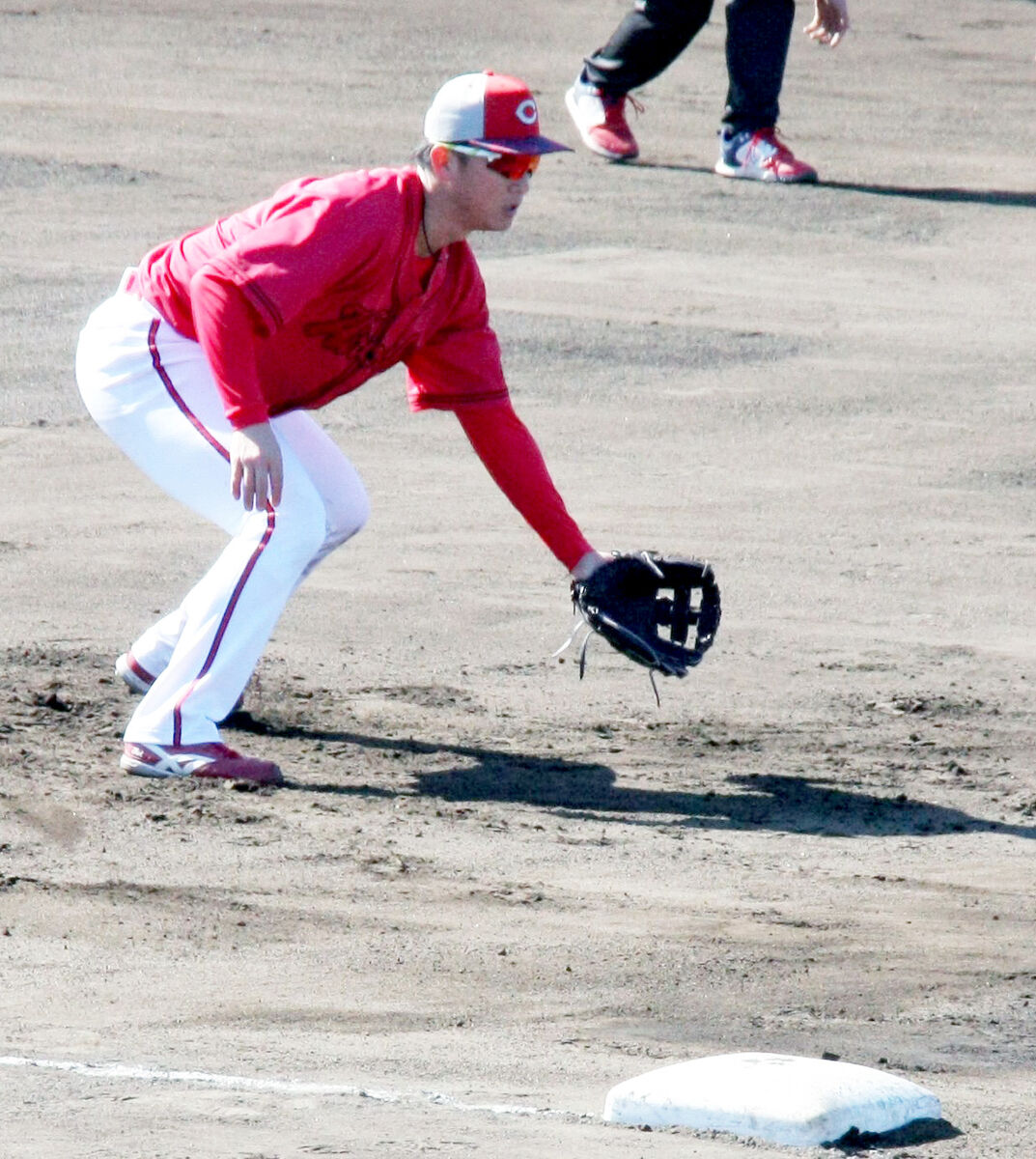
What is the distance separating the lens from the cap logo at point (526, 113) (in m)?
4.81

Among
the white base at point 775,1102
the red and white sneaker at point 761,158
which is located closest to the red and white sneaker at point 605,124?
the red and white sneaker at point 761,158

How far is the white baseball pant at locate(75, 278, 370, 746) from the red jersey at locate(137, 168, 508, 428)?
98mm

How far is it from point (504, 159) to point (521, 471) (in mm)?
786

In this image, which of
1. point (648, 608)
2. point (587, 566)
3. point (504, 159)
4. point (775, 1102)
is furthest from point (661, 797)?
point (775, 1102)

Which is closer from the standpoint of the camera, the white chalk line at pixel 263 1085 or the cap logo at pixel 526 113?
the white chalk line at pixel 263 1085

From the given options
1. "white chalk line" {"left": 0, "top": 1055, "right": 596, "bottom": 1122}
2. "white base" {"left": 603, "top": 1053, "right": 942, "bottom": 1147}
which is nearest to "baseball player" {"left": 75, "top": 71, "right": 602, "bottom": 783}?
"white chalk line" {"left": 0, "top": 1055, "right": 596, "bottom": 1122}

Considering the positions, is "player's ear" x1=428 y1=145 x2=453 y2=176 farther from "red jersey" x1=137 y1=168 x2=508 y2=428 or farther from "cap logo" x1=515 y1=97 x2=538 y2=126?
"cap logo" x1=515 y1=97 x2=538 y2=126

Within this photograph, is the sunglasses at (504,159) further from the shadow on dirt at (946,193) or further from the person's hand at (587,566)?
the shadow on dirt at (946,193)

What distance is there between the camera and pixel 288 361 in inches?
197

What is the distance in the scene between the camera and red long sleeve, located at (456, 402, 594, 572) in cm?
527

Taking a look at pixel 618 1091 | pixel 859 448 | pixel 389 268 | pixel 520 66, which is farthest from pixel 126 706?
pixel 520 66

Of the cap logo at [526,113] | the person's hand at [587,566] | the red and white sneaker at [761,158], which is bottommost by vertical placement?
the person's hand at [587,566]

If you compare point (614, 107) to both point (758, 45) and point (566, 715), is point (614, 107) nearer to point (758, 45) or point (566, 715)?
point (758, 45)

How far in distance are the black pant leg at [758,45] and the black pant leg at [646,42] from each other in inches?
10.1
